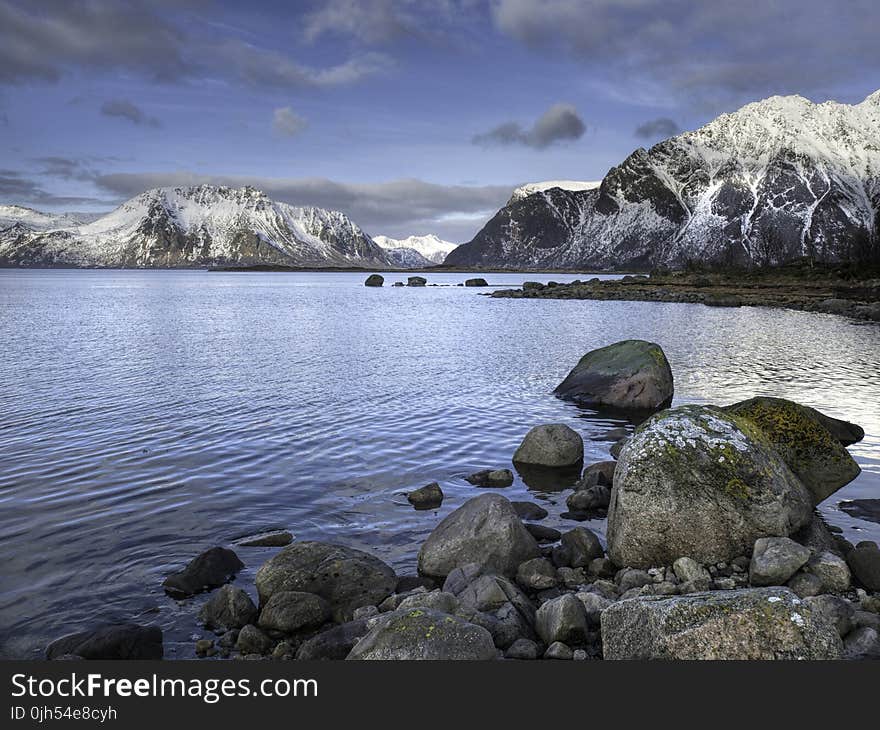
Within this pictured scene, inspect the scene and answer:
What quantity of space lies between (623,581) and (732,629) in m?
3.47

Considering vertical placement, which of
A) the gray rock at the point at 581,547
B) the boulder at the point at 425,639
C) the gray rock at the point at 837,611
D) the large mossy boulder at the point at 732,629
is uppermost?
the large mossy boulder at the point at 732,629

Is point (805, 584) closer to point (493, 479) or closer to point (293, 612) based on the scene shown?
point (293, 612)

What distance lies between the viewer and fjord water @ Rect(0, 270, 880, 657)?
11.1m

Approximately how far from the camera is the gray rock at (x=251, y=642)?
8391 millimetres

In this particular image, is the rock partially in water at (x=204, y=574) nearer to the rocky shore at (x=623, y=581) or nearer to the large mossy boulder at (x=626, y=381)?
the rocky shore at (x=623, y=581)

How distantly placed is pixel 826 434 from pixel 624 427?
8306 mm

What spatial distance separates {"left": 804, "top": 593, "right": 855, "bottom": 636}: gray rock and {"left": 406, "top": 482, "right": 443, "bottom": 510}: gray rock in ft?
25.2

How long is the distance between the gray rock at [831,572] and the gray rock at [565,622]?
3.75 m

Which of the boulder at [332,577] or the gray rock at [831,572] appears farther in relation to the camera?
the boulder at [332,577]

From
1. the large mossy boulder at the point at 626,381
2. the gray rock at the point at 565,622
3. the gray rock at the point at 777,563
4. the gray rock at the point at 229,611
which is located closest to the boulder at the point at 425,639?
the gray rock at the point at 565,622

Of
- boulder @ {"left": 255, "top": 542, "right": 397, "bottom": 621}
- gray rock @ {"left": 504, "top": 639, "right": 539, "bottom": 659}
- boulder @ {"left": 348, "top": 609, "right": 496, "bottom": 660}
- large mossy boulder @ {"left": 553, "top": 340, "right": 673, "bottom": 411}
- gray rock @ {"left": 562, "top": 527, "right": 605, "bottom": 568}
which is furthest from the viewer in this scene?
large mossy boulder @ {"left": 553, "top": 340, "right": 673, "bottom": 411}

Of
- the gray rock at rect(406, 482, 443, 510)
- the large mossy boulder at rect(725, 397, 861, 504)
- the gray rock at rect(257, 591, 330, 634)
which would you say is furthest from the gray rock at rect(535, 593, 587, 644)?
the large mossy boulder at rect(725, 397, 861, 504)

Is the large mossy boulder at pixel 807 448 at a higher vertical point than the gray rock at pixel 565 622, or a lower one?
higher

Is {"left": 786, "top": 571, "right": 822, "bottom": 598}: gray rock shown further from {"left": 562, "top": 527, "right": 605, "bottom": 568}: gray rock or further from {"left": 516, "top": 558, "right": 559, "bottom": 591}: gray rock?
{"left": 516, "top": 558, "right": 559, "bottom": 591}: gray rock
